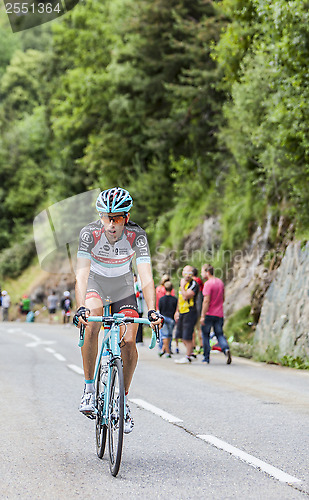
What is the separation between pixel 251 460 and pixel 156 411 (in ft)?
9.29

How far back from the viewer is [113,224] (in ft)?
19.4

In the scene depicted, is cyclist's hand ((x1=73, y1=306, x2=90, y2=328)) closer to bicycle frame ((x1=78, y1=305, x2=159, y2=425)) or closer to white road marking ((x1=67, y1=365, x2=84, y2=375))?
bicycle frame ((x1=78, y1=305, x2=159, y2=425))

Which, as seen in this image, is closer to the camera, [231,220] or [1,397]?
[1,397]

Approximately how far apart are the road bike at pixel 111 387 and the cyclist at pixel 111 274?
0.08 metres

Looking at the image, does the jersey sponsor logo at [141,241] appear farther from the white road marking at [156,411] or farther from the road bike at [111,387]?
the white road marking at [156,411]

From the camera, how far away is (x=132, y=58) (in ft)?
109

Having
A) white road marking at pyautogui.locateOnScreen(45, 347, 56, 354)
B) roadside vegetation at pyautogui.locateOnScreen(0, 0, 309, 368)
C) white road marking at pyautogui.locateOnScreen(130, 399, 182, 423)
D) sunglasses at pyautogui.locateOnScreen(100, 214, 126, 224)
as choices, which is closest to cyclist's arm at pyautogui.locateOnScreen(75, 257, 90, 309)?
sunglasses at pyautogui.locateOnScreen(100, 214, 126, 224)

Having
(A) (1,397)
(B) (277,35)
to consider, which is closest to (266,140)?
(B) (277,35)

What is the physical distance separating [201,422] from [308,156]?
37.1 ft

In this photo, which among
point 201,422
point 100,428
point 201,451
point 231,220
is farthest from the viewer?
point 231,220

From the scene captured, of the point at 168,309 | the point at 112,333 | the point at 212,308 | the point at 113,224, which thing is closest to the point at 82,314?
the point at 112,333

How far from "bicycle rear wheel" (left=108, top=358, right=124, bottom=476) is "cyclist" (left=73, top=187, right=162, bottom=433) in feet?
1.01

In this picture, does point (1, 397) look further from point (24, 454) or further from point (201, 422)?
point (24, 454)

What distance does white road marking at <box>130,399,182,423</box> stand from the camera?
8.21 meters
